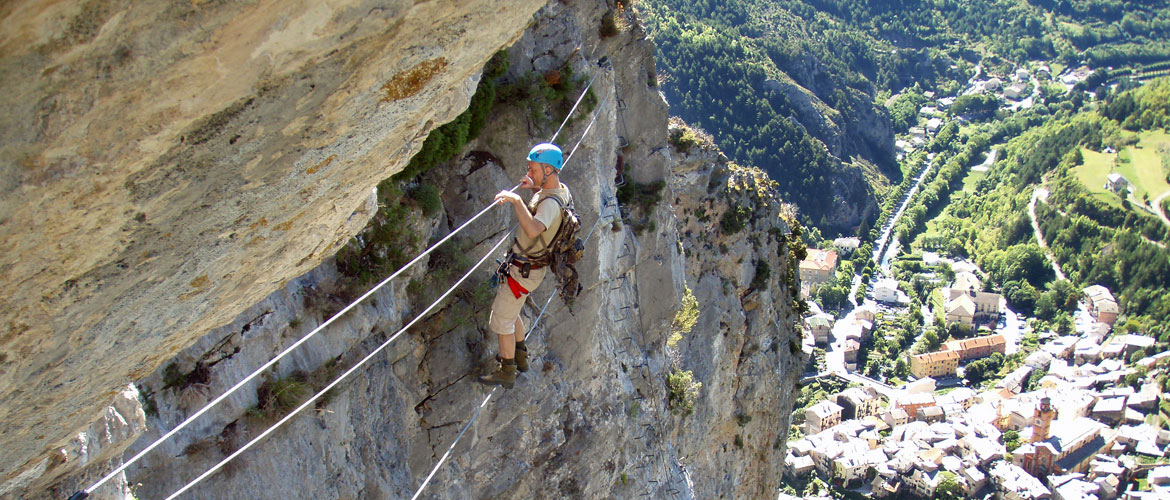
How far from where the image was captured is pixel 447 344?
895 cm

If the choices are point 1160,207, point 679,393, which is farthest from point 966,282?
point 679,393

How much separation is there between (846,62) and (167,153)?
390 feet

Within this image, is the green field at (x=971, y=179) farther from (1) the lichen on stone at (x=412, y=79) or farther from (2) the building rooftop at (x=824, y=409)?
(1) the lichen on stone at (x=412, y=79)

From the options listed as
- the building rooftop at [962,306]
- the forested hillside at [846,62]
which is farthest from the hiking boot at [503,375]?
the building rooftop at [962,306]

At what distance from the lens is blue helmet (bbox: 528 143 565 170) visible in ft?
25.8

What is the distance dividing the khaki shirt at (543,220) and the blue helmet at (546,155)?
264mm

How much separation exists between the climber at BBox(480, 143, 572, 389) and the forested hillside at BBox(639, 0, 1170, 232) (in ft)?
216

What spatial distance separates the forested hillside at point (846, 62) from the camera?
8419 cm

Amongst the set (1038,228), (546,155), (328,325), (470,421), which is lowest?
(1038,228)

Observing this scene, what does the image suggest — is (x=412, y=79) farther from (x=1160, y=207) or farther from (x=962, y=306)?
(x=1160, y=207)

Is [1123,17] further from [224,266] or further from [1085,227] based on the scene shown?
[224,266]

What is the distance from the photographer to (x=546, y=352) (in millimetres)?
10516

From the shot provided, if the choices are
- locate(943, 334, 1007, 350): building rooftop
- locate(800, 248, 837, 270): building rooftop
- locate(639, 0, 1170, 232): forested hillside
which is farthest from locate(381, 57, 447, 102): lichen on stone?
locate(800, 248, 837, 270): building rooftop

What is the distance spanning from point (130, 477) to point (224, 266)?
2.53 meters
